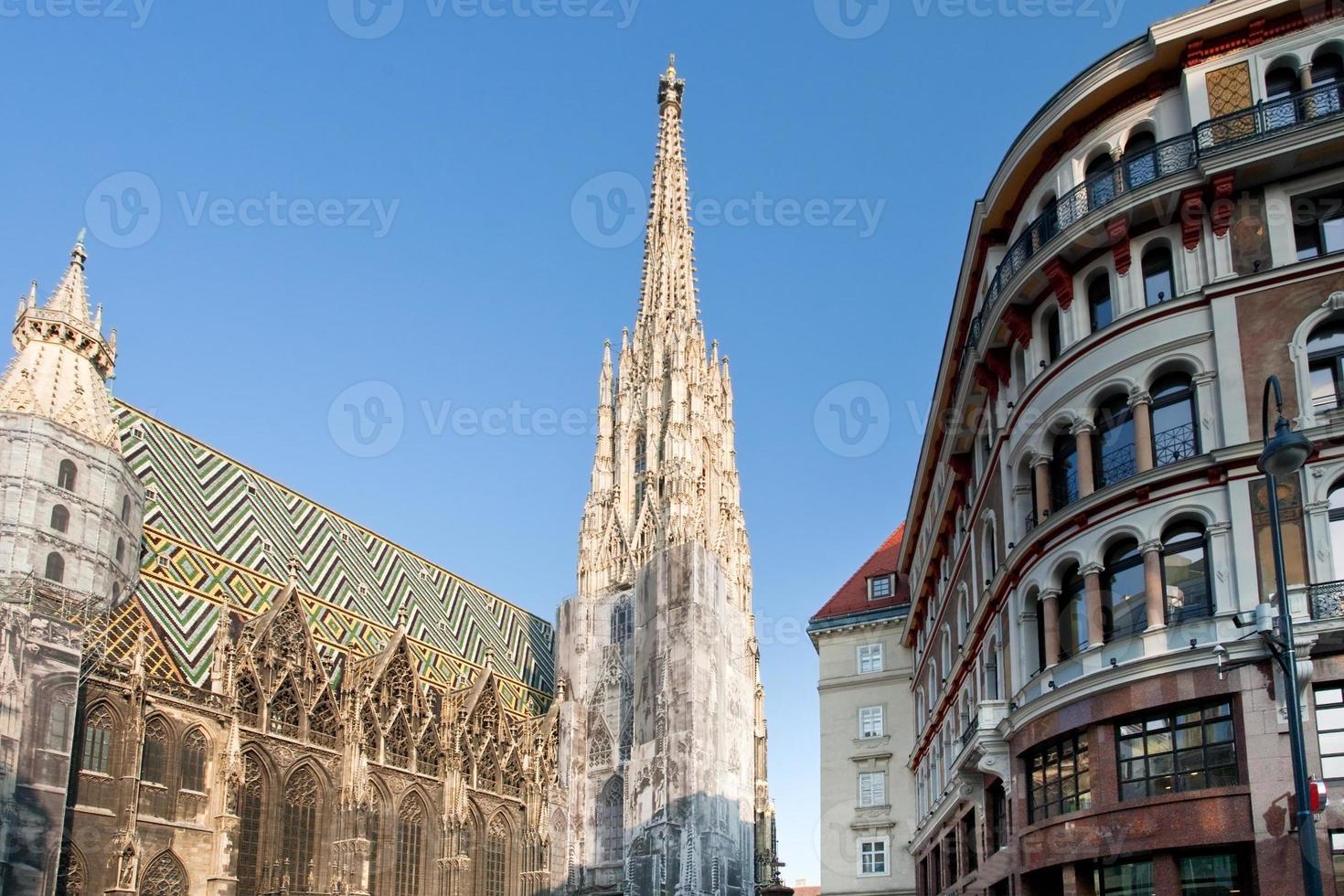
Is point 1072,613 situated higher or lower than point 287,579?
lower

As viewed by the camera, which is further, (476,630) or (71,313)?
(476,630)

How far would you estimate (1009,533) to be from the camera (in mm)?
23531

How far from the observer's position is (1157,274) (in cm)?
2061

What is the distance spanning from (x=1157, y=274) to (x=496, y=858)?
54.8 meters

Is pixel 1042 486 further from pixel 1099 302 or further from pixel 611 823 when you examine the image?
pixel 611 823

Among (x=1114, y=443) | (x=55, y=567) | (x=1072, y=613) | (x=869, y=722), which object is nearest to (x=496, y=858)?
(x=55, y=567)

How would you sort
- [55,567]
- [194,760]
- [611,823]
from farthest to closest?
[611,823] → [194,760] → [55,567]

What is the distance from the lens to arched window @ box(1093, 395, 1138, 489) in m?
20.2

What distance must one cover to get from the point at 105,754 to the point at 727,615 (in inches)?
1554

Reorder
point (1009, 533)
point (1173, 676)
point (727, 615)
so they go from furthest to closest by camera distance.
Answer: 1. point (727, 615)
2. point (1009, 533)
3. point (1173, 676)

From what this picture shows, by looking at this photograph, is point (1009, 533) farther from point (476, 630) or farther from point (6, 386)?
point (476, 630)

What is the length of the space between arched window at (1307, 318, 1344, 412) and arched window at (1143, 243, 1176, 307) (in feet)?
7.99

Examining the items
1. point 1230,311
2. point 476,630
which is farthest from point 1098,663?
point 476,630

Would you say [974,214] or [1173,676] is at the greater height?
[974,214]
